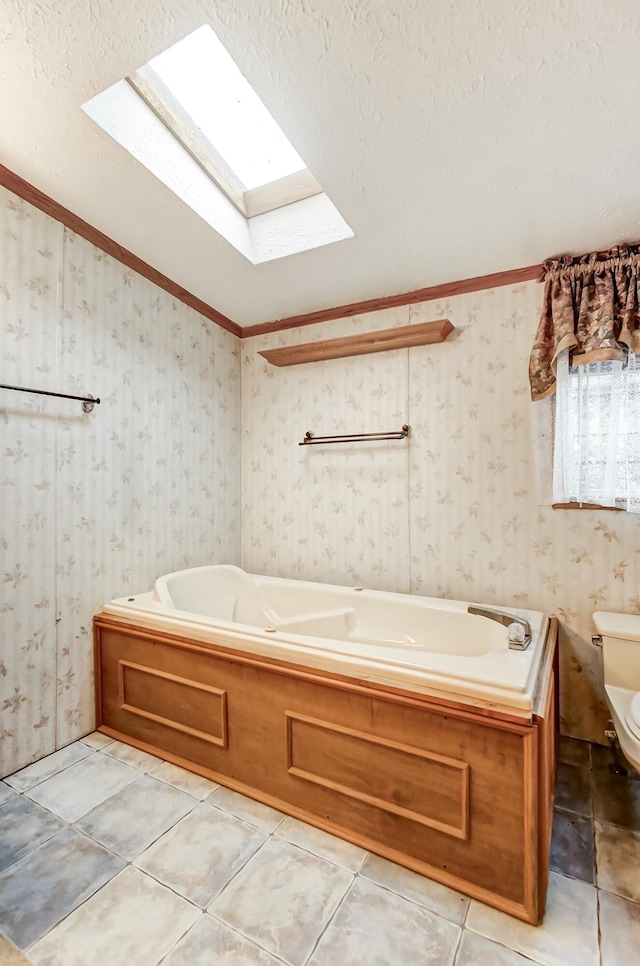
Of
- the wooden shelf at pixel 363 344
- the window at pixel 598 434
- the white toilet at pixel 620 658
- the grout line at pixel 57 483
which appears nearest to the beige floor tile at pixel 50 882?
the grout line at pixel 57 483

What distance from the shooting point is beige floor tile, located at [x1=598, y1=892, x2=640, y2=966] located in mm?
1039

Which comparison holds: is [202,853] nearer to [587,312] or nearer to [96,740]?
[96,740]

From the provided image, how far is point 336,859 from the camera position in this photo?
1325mm

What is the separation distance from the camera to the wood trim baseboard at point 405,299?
2.11m

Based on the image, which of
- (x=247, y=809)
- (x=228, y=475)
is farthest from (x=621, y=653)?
(x=228, y=475)

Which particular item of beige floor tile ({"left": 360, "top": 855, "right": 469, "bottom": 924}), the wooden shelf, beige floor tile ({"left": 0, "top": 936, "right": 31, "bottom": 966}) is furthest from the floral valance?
beige floor tile ({"left": 0, "top": 936, "right": 31, "bottom": 966})

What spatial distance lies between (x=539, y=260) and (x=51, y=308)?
87.9 inches

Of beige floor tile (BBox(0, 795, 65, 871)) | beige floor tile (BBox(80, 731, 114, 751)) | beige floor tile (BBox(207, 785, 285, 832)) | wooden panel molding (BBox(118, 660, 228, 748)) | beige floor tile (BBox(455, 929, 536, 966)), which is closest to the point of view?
beige floor tile (BBox(455, 929, 536, 966))

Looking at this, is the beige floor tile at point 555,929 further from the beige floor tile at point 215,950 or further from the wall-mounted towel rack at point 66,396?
the wall-mounted towel rack at point 66,396

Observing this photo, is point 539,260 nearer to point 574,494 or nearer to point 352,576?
point 574,494

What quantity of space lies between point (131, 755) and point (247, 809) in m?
0.66

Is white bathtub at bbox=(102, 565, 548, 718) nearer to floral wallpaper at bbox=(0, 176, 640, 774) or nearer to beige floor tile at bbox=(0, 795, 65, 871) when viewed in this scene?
floral wallpaper at bbox=(0, 176, 640, 774)

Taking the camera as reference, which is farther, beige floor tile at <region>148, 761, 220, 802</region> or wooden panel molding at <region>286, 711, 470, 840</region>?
beige floor tile at <region>148, 761, 220, 802</region>

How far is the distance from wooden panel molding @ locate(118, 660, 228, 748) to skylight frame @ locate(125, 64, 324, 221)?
7.20ft
